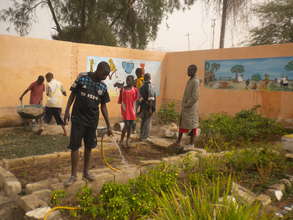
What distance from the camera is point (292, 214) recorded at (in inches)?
133

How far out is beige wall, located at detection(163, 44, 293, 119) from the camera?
900 cm

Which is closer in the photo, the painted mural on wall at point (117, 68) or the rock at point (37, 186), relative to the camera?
the rock at point (37, 186)

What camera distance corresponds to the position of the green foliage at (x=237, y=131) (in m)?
7.02

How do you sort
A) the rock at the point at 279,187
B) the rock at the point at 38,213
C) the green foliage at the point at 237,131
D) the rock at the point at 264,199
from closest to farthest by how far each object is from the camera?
the rock at the point at 38,213
the rock at the point at 264,199
the rock at the point at 279,187
the green foliage at the point at 237,131

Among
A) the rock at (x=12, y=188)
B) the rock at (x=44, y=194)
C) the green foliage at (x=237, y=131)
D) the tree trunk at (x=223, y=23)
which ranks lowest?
the rock at (x=12, y=188)

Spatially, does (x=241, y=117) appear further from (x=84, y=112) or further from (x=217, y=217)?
(x=217, y=217)

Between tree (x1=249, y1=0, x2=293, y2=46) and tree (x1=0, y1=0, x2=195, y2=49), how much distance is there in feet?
14.6

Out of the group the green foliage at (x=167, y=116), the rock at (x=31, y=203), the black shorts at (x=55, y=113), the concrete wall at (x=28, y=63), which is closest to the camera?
the rock at (x=31, y=203)

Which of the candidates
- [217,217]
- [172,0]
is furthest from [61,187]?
[172,0]

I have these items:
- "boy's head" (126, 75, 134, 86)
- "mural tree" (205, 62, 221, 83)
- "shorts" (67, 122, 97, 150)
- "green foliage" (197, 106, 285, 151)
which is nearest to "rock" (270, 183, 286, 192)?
"green foliage" (197, 106, 285, 151)

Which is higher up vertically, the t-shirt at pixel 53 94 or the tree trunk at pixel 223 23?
the tree trunk at pixel 223 23

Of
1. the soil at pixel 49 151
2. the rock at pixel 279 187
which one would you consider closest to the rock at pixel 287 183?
the rock at pixel 279 187

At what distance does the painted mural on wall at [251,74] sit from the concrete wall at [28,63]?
15.2 feet

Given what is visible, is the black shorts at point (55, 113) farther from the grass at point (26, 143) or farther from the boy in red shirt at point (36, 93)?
the boy in red shirt at point (36, 93)
